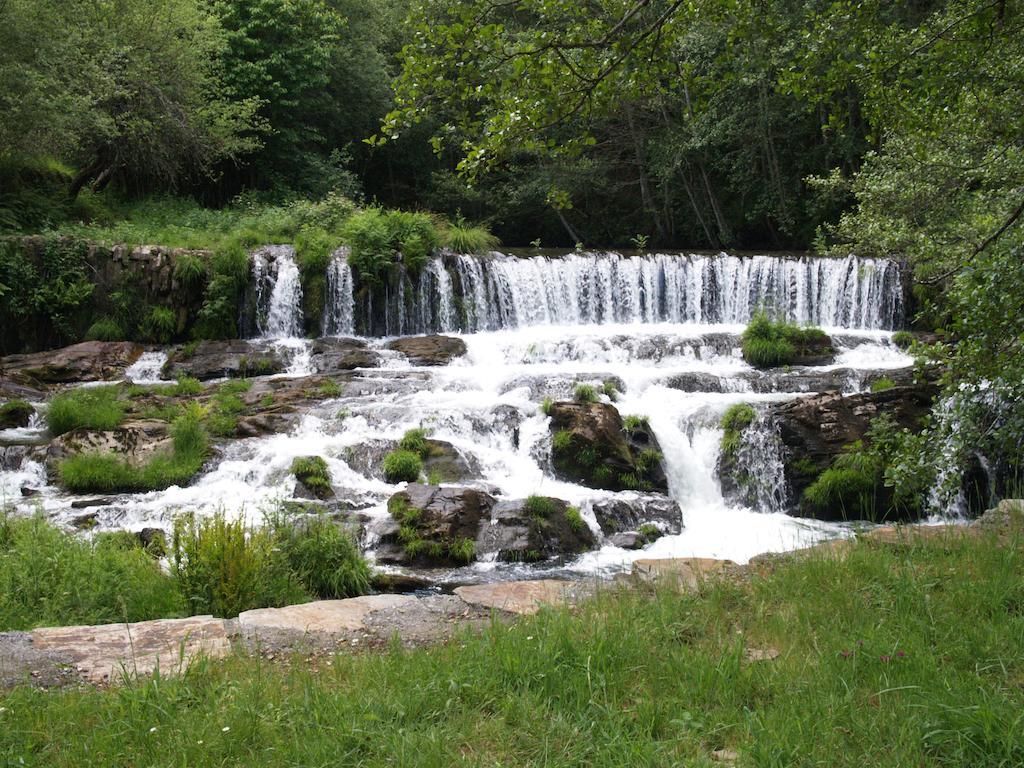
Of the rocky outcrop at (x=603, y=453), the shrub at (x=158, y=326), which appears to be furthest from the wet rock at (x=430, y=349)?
the rocky outcrop at (x=603, y=453)

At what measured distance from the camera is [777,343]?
14.4m

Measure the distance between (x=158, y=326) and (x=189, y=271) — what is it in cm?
121

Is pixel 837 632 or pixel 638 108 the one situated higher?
pixel 638 108

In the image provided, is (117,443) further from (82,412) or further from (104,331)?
(104,331)

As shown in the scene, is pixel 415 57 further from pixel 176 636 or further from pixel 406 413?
pixel 406 413

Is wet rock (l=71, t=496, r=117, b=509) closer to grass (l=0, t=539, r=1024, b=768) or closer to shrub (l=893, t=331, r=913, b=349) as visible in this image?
grass (l=0, t=539, r=1024, b=768)

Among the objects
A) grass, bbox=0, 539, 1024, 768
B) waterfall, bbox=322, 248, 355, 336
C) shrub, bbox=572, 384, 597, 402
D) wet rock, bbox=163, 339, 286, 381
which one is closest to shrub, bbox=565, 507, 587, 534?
shrub, bbox=572, 384, 597, 402

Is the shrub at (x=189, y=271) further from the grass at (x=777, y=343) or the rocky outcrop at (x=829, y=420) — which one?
the rocky outcrop at (x=829, y=420)

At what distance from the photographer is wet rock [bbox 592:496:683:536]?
8973 mm

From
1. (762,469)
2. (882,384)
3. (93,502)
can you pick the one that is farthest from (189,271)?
(882,384)

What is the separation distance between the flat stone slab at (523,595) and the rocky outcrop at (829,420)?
611 cm

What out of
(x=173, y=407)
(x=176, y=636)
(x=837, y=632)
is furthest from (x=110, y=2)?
(x=837, y=632)

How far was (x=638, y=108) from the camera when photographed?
2609cm

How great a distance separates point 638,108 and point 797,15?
22.6ft
